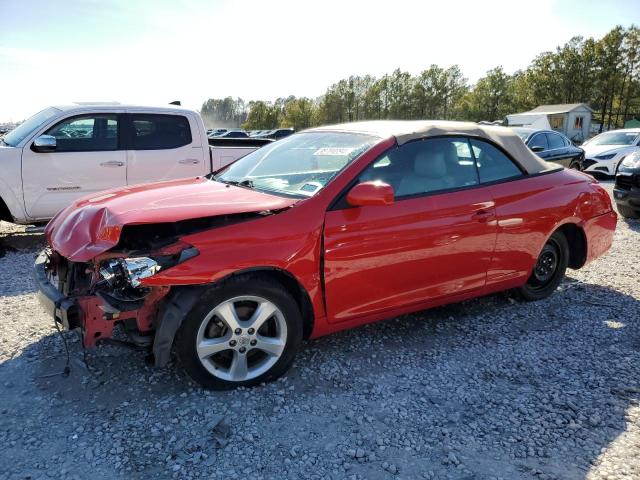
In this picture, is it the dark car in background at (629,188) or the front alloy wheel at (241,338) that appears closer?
the front alloy wheel at (241,338)

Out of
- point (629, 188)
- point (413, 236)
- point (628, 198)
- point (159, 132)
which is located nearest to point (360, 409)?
point (413, 236)

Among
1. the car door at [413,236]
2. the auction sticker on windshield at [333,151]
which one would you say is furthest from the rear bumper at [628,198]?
the auction sticker on windshield at [333,151]

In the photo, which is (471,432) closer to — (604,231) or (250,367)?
(250,367)

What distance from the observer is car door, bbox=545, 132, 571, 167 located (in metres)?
11.7

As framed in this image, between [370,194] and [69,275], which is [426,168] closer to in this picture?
[370,194]

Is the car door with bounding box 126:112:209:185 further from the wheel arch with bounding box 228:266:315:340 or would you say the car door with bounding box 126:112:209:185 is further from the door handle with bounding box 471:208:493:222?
the door handle with bounding box 471:208:493:222

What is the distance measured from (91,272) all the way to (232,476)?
1.50 meters

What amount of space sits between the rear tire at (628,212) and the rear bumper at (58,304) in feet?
28.4

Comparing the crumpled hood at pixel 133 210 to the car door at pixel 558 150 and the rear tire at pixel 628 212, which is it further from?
the car door at pixel 558 150

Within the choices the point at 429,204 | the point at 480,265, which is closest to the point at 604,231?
the point at 480,265

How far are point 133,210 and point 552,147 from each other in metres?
11.4

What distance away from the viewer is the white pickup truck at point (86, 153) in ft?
20.7

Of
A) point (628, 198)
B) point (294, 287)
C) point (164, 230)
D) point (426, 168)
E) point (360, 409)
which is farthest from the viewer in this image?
point (628, 198)

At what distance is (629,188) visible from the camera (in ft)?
27.0
